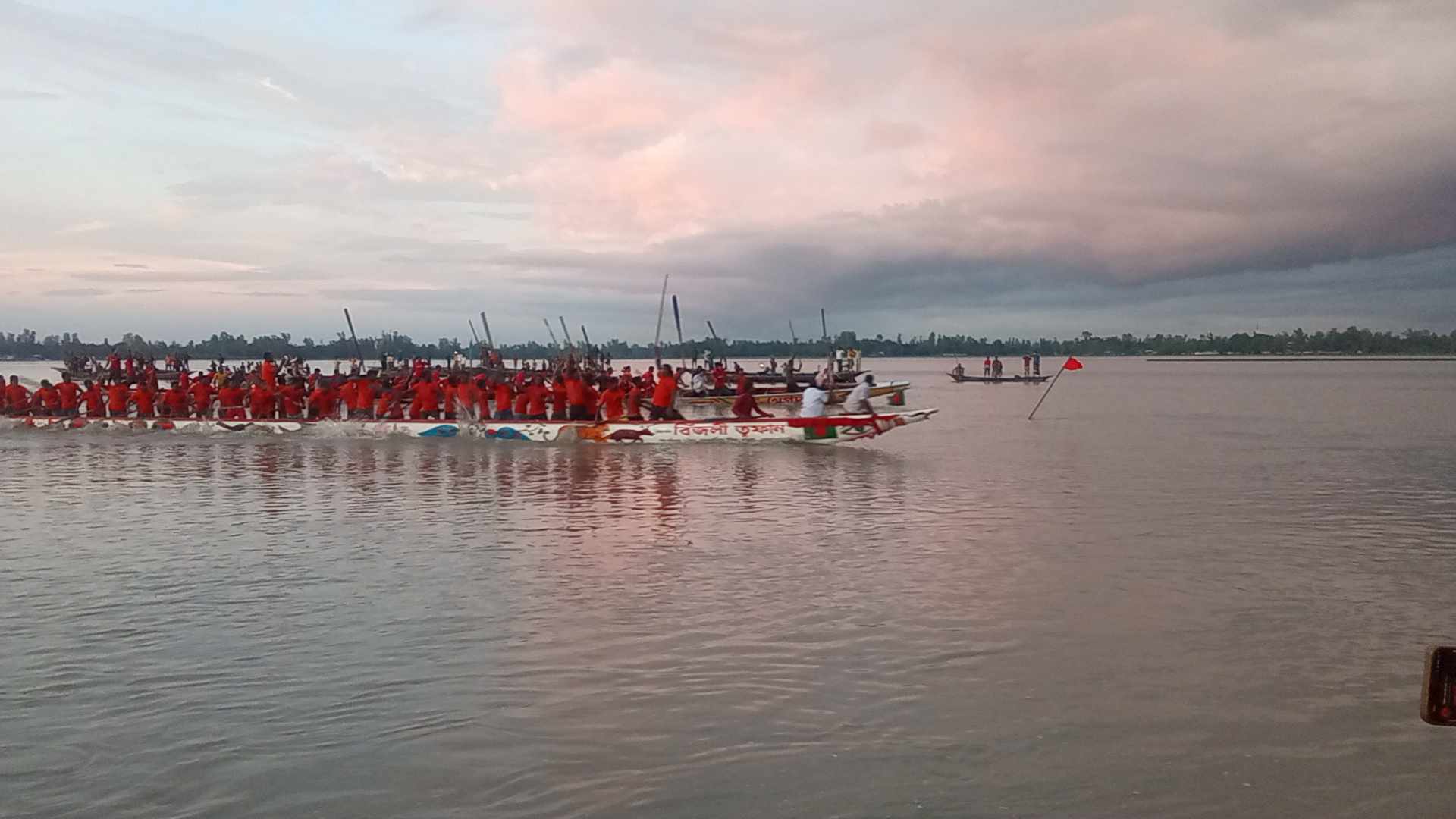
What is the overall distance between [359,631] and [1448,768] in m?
6.75

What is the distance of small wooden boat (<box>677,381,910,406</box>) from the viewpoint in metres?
36.5

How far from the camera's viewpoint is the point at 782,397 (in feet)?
126

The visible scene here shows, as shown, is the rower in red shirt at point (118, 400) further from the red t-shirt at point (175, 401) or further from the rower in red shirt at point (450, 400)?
the rower in red shirt at point (450, 400)

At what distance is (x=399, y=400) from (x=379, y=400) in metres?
0.62

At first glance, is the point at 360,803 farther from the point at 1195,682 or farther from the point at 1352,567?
the point at 1352,567

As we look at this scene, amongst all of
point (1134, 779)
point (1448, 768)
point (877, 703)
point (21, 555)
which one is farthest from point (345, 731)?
point (21, 555)

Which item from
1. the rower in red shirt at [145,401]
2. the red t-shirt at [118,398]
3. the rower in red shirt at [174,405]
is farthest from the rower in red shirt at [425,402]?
Answer: the red t-shirt at [118,398]

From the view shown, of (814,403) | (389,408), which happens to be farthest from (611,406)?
(389,408)

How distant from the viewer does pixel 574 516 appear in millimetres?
13602

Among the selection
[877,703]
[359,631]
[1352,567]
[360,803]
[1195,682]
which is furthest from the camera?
[1352,567]

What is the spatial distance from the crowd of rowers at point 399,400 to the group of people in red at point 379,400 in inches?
0.9

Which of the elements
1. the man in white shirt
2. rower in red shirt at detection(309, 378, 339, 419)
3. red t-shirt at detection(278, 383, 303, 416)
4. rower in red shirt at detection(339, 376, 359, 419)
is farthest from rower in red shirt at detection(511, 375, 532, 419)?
the man in white shirt

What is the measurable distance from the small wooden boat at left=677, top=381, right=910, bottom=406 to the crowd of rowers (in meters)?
6.45

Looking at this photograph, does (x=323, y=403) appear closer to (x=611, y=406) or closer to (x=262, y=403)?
(x=262, y=403)
